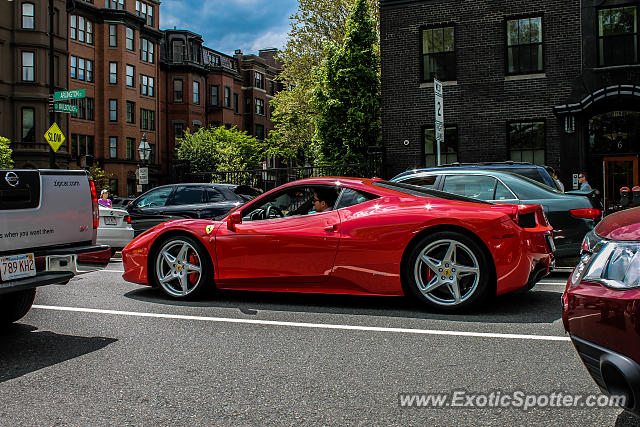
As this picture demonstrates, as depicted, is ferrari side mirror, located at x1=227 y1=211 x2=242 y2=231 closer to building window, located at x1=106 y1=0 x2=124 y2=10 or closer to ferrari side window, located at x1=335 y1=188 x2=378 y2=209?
ferrari side window, located at x1=335 y1=188 x2=378 y2=209

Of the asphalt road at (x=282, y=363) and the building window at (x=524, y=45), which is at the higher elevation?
the building window at (x=524, y=45)

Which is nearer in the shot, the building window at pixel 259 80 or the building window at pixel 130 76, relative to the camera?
the building window at pixel 130 76

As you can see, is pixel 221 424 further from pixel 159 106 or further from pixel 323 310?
pixel 159 106

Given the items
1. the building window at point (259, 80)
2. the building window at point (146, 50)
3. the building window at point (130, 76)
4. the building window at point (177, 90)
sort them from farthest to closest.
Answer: the building window at point (259, 80)
the building window at point (177, 90)
the building window at point (146, 50)
the building window at point (130, 76)

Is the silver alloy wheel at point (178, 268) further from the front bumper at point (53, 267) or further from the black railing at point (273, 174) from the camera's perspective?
the black railing at point (273, 174)

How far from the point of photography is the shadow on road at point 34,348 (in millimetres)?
4238

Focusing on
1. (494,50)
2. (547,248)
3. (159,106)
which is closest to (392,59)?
(494,50)

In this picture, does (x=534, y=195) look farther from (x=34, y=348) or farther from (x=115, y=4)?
(x=115, y=4)

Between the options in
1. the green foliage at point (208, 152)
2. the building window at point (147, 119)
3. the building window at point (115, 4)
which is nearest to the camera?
the green foliage at point (208, 152)

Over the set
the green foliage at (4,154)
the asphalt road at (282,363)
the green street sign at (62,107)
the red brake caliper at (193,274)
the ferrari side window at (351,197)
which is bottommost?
the asphalt road at (282,363)

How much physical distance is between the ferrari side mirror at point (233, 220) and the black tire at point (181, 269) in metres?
0.45

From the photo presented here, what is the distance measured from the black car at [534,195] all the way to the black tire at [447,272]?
121 inches

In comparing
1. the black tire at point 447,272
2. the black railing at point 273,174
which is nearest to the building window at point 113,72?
the black railing at point 273,174

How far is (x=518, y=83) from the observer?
18.2m
